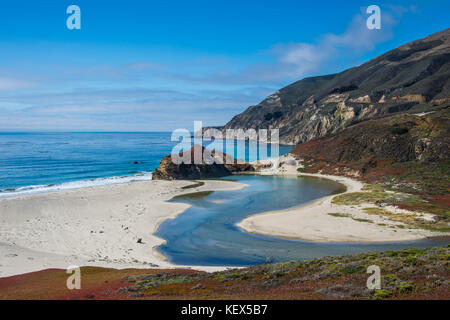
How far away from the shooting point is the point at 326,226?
29.8 meters

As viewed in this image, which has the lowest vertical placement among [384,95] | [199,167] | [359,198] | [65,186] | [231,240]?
[231,240]

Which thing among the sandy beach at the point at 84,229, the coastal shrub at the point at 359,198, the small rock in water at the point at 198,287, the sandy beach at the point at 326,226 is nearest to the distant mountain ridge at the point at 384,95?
the coastal shrub at the point at 359,198

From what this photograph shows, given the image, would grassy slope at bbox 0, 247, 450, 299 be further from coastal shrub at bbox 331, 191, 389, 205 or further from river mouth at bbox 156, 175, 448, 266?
coastal shrub at bbox 331, 191, 389, 205

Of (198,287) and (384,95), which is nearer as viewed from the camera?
(198,287)

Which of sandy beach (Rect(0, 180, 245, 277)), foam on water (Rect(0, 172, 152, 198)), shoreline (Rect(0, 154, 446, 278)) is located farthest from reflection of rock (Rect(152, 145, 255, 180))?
shoreline (Rect(0, 154, 446, 278))

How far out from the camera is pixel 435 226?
28.4 m

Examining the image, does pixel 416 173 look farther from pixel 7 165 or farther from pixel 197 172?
pixel 7 165

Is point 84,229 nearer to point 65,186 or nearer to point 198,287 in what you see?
point 198,287

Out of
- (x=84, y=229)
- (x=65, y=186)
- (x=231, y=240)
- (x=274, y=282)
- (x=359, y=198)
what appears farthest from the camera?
(x=65, y=186)

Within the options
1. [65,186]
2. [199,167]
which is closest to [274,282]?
[65,186]

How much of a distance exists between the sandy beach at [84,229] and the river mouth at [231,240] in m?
1.66

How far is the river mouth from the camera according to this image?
23.2m

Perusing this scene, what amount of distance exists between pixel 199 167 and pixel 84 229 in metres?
38.4

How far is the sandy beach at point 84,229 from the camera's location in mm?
22047
